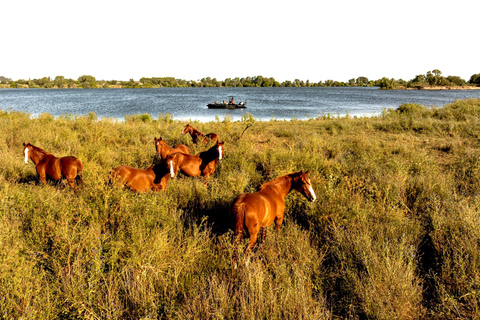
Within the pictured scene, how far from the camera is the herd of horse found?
4387mm

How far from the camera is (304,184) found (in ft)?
17.1

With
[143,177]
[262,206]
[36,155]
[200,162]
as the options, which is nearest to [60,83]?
[36,155]

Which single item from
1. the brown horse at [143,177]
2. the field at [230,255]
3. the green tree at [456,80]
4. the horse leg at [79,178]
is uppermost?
the green tree at [456,80]

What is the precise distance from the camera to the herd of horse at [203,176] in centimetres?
439

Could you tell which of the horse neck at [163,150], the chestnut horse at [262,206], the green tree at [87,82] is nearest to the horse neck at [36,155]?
the horse neck at [163,150]

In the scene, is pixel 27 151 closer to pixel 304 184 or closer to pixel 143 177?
pixel 143 177

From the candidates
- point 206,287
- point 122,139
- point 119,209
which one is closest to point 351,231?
point 206,287

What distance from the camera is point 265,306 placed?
309 centimetres

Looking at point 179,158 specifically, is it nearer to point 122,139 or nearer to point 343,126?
point 122,139

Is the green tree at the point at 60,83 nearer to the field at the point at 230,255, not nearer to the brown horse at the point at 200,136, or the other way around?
the brown horse at the point at 200,136

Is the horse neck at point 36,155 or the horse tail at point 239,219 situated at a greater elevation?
the horse neck at point 36,155

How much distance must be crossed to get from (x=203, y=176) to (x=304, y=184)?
3.76 m

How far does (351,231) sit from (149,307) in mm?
3517

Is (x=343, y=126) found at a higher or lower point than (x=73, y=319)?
higher
